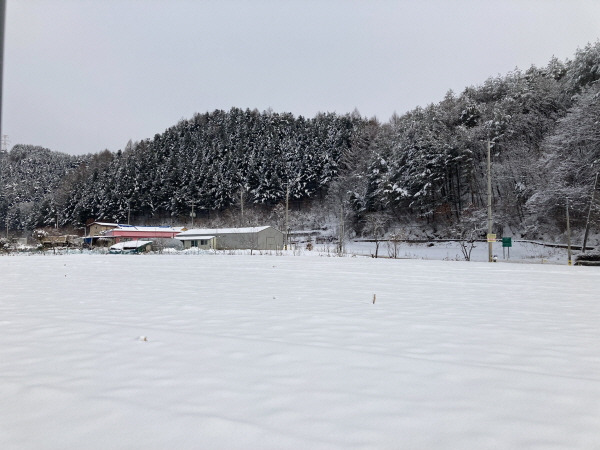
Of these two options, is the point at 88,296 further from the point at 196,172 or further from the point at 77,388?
the point at 196,172

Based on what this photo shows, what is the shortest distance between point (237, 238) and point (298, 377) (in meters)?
38.2

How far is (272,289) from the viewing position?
6.96m

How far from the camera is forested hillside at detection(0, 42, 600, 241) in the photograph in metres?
27.0

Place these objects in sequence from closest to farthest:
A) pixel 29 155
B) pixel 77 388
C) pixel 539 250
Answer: pixel 77 388 < pixel 539 250 < pixel 29 155

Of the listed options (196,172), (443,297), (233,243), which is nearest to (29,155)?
(196,172)

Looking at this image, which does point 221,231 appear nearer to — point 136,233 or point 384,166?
point 136,233

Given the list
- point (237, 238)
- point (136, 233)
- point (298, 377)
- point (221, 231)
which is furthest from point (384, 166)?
point (298, 377)

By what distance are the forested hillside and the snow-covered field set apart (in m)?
1.35

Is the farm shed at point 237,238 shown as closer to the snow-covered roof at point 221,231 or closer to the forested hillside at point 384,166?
the snow-covered roof at point 221,231

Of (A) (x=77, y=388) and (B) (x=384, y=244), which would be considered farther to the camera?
(B) (x=384, y=244)

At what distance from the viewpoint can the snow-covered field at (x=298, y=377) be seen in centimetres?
169

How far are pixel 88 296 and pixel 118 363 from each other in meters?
3.96

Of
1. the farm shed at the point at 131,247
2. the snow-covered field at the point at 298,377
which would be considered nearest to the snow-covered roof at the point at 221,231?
the farm shed at the point at 131,247

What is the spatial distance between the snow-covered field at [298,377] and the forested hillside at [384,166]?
1.35m
